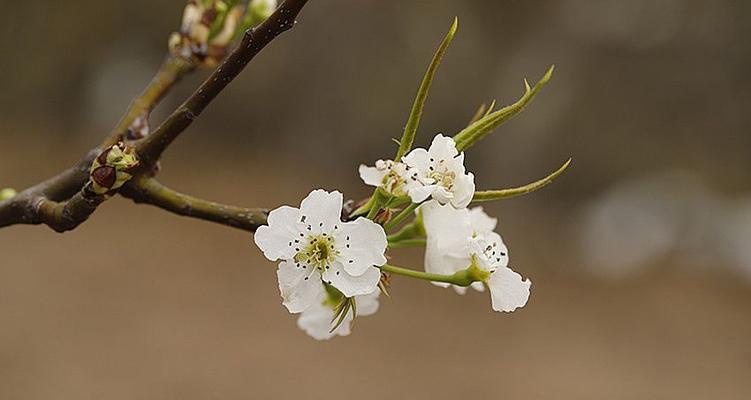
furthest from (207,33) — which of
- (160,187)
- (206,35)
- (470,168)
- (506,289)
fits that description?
(470,168)

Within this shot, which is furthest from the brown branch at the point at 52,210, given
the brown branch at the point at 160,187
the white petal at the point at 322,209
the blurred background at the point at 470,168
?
the blurred background at the point at 470,168

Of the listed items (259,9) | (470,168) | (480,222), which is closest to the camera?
(480,222)

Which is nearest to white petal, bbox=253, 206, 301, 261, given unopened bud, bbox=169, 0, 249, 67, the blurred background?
unopened bud, bbox=169, 0, 249, 67

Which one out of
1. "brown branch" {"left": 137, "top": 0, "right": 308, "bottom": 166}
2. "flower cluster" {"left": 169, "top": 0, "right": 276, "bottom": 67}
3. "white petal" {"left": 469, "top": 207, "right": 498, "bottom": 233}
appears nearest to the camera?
"brown branch" {"left": 137, "top": 0, "right": 308, "bottom": 166}

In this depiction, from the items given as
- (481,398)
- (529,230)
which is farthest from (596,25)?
(481,398)

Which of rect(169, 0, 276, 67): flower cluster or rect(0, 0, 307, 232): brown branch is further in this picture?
rect(169, 0, 276, 67): flower cluster

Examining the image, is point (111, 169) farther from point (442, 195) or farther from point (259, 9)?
point (259, 9)

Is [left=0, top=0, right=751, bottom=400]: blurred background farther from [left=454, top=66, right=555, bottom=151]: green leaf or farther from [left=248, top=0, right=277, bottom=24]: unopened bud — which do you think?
[left=454, top=66, right=555, bottom=151]: green leaf
